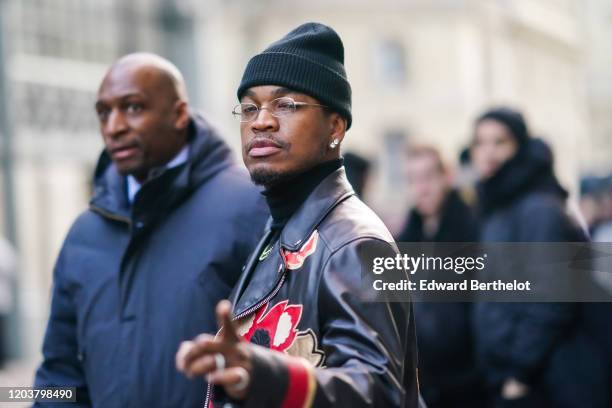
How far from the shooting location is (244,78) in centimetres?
314

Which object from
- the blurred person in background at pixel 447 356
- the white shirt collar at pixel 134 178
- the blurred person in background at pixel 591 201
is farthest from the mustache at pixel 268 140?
the blurred person in background at pixel 591 201

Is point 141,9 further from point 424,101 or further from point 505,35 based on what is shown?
point 505,35

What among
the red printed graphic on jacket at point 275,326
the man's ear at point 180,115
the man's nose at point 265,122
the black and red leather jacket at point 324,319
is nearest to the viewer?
the black and red leather jacket at point 324,319

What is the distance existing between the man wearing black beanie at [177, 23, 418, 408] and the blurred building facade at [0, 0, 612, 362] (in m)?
10.4

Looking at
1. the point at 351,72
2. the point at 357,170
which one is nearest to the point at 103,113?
the point at 357,170

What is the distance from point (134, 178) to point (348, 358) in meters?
1.84

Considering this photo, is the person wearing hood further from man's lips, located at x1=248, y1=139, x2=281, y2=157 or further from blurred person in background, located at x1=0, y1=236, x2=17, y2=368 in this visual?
blurred person in background, located at x1=0, y1=236, x2=17, y2=368

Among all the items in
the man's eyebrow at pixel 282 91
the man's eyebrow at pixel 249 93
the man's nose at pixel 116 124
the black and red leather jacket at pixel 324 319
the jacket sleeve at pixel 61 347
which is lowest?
the black and red leather jacket at pixel 324 319

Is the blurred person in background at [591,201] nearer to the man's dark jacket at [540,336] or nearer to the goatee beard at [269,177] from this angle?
the man's dark jacket at [540,336]

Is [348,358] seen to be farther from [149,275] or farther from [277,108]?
[149,275]

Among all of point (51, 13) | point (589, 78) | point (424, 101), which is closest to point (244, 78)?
point (51, 13)

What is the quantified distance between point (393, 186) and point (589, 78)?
16.3 meters

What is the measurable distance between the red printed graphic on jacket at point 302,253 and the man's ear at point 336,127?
11.8 inches

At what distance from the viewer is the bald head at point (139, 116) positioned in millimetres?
4176
